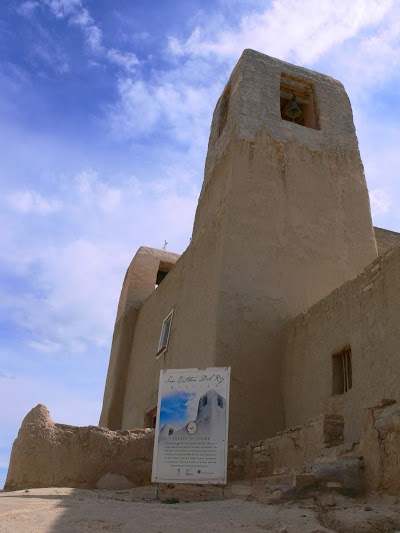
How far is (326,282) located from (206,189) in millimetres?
3691

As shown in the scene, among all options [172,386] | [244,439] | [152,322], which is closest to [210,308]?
[244,439]

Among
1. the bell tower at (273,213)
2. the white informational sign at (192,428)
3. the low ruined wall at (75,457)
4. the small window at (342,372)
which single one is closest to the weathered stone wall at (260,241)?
the bell tower at (273,213)

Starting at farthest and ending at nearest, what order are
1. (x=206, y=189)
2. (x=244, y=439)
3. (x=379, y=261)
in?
(x=206, y=189) < (x=244, y=439) < (x=379, y=261)

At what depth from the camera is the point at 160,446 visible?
652 centimetres

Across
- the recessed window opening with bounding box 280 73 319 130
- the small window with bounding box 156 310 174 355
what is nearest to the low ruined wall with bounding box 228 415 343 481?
the small window with bounding box 156 310 174 355

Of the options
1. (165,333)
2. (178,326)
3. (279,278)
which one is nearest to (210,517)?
(279,278)

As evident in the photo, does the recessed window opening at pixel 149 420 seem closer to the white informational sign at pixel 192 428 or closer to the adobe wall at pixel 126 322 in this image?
the adobe wall at pixel 126 322

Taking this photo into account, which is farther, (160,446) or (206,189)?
(206,189)

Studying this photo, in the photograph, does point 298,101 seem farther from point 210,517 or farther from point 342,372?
point 210,517

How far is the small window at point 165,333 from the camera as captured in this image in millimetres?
12541

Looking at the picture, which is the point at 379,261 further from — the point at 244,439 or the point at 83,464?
the point at 83,464

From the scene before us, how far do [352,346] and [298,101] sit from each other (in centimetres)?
789

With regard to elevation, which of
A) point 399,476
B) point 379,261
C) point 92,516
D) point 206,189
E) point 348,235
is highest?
point 206,189

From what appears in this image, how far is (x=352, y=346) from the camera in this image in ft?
25.1
